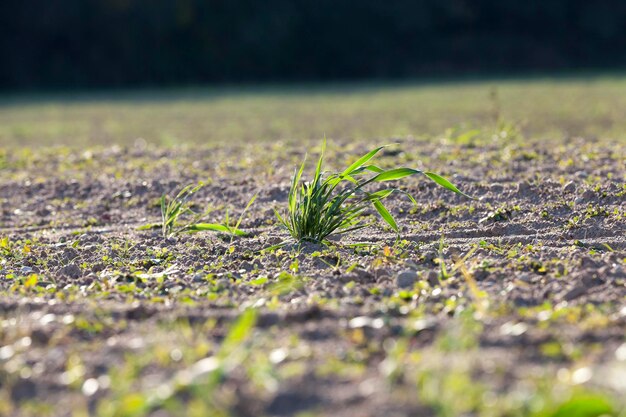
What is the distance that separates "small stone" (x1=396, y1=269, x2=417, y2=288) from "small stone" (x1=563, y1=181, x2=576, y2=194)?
189 cm

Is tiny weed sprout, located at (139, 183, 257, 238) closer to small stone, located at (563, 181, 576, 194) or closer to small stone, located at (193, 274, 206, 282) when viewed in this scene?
small stone, located at (193, 274, 206, 282)

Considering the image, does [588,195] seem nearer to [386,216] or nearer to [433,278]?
[386,216]

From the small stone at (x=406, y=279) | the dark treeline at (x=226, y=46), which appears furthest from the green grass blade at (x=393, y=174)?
the dark treeline at (x=226, y=46)

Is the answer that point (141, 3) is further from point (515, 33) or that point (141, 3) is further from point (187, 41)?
point (515, 33)

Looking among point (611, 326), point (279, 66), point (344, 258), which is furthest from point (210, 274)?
point (279, 66)

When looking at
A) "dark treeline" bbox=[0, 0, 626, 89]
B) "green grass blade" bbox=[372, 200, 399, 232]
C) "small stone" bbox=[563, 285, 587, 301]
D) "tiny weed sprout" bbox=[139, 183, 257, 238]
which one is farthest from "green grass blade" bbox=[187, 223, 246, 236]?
"dark treeline" bbox=[0, 0, 626, 89]

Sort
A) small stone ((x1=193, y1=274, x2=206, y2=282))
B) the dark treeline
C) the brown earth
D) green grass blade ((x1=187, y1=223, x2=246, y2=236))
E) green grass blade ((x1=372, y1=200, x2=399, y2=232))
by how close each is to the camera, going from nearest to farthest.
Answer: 1. the brown earth
2. small stone ((x1=193, y1=274, x2=206, y2=282))
3. green grass blade ((x1=372, y1=200, x2=399, y2=232))
4. green grass blade ((x1=187, y1=223, x2=246, y2=236))
5. the dark treeline

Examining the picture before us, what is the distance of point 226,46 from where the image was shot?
3269cm

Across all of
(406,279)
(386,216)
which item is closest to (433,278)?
(406,279)

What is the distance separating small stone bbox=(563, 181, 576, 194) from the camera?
562 centimetres

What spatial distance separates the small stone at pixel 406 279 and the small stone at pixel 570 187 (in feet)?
6.20

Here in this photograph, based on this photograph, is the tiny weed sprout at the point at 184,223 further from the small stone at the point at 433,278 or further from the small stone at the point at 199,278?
the small stone at the point at 433,278

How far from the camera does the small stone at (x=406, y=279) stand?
4.06m

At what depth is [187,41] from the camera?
3266cm
